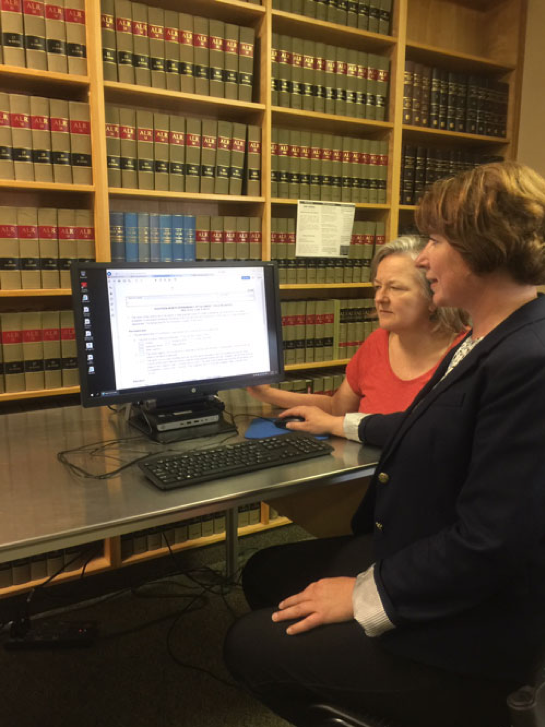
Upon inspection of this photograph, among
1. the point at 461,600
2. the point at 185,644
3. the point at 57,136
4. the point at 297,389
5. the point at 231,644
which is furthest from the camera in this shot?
the point at 297,389

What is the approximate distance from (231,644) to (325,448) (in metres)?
0.50

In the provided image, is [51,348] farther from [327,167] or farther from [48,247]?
[327,167]

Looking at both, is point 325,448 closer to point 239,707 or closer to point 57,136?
point 239,707

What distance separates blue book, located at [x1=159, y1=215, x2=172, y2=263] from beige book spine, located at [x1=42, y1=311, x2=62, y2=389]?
19.5 inches

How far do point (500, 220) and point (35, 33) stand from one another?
1.84 meters

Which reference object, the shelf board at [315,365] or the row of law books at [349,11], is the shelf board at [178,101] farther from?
the shelf board at [315,365]

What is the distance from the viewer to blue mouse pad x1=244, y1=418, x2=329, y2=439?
1481mm

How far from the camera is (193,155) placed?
7.58 feet

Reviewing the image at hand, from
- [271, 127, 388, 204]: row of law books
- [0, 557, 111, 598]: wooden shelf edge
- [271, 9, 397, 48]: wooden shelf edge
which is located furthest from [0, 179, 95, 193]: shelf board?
[0, 557, 111, 598]: wooden shelf edge

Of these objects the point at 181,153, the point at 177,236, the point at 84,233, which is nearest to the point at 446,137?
the point at 181,153

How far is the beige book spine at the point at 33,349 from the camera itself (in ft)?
6.84

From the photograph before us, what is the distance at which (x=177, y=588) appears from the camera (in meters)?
2.17

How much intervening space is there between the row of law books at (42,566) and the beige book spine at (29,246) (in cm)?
102

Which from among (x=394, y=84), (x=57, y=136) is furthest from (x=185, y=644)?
(x=394, y=84)
